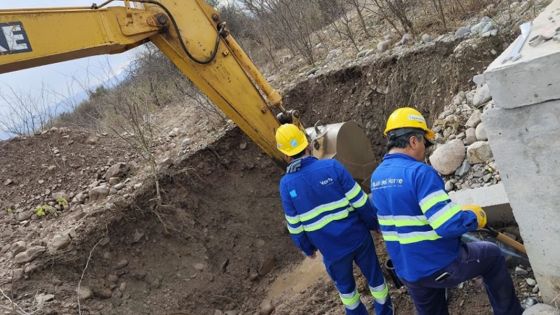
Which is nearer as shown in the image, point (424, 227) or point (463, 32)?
point (424, 227)

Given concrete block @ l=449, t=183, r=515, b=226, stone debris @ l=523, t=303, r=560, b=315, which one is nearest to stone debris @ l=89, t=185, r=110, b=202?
concrete block @ l=449, t=183, r=515, b=226

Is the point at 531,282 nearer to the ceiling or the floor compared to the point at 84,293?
nearer to the floor

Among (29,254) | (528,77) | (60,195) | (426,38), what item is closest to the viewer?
(528,77)

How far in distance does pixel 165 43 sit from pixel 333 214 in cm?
226

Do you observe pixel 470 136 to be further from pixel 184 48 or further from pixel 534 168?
pixel 184 48

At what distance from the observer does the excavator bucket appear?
5.48 m

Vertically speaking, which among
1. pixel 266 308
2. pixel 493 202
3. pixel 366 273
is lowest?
pixel 266 308

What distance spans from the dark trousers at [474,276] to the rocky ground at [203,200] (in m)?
0.59

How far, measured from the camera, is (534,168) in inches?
104

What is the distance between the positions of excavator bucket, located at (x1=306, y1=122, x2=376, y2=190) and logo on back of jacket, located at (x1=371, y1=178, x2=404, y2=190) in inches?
91.8

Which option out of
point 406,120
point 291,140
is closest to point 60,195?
point 291,140

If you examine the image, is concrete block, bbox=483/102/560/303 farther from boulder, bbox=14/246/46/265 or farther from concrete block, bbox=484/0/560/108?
boulder, bbox=14/246/46/265

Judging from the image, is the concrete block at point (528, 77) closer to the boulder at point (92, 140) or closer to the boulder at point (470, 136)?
the boulder at point (470, 136)

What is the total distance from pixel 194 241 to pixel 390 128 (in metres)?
3.79
